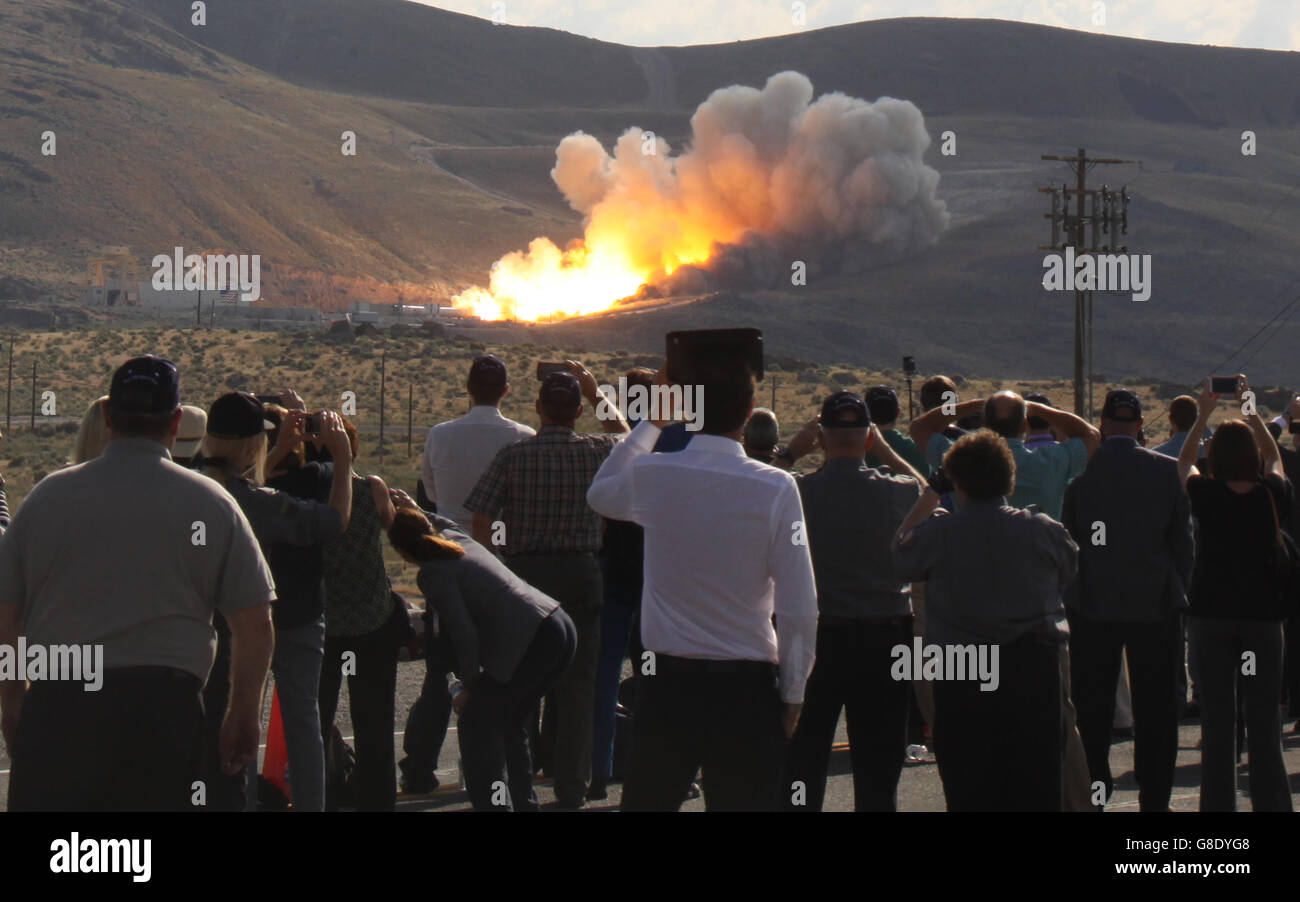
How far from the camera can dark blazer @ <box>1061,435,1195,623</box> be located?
726 cm

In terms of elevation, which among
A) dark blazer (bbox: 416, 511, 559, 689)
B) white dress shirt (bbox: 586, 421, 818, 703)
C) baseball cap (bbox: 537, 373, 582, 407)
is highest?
baseball cap (bbox: 537, 373, 582, 407)

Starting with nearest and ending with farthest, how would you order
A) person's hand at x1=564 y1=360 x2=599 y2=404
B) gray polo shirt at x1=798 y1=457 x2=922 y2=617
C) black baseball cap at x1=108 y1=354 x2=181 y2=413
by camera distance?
black baseball cap at x1=108 y1=354 x2=181 y2=413 → gray polo shirt at x1=798 y1=457 x2=922 y2=617 → person's hand at x1=564 y1=360 x2=599 y2=404

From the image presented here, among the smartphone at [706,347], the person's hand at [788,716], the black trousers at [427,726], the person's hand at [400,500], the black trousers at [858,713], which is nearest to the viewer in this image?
the smartphone at [706,347]

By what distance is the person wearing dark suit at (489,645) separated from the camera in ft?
22.2

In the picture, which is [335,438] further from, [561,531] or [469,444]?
[469,444]

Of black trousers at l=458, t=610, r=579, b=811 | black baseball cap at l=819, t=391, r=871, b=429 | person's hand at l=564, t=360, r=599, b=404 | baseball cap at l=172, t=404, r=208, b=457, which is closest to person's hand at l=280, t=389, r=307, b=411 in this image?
baseball cap at l=172, t=404, r=208, b=457

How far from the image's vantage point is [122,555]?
477cm

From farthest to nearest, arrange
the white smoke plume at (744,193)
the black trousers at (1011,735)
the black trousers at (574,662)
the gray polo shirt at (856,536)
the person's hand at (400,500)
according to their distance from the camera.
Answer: the white smoke plume at (744,193), the black trousers at (574,662), the person's hand at (400,500), the gray polo shirt at (856,536), the black trousers at (1011,735)

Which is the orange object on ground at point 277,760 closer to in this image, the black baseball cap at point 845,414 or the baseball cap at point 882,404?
the black baseball cap at point 845,414

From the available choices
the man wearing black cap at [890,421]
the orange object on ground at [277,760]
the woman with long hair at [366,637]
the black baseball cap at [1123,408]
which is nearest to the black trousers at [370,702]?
the woman with long hair at [366,637]

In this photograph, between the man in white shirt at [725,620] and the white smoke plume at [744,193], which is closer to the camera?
→ the man in white shirt at [725,620]

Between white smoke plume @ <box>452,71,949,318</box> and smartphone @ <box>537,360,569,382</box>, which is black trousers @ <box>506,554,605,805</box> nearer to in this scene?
smartphone @ <box>537,360,569,382</box>

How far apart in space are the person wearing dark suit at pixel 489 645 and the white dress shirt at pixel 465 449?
4.74 feet

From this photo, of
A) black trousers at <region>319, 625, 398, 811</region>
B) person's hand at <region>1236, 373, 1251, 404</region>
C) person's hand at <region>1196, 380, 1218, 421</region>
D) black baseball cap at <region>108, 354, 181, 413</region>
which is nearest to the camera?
black baseball cap at <region>108, 354, 181, 413</region>
